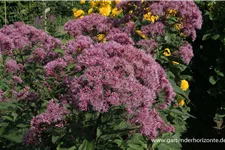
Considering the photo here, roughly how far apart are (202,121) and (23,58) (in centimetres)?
282

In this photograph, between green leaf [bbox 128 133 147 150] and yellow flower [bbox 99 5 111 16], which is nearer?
green leaf [bbox 128 133 147 150]

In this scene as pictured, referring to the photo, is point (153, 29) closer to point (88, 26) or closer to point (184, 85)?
point (88, 26)

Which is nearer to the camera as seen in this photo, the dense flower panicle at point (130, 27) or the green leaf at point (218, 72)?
the dense flower panicle at point (130, 27)

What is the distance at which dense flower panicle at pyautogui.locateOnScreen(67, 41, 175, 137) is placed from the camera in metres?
2.32

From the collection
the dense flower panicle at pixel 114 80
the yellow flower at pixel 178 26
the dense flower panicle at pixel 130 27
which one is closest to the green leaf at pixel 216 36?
the yellow flower at pixel 178 26

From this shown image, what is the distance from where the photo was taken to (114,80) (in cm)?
234

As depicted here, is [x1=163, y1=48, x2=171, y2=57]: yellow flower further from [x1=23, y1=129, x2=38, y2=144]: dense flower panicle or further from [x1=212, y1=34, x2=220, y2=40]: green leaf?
[x1=23, y1=129, x2=38, y2=144]: dense flower panicle

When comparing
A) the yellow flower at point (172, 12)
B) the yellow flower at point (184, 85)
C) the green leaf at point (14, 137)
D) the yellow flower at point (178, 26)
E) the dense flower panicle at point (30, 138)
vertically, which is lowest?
the green leaf at point (14, 137)

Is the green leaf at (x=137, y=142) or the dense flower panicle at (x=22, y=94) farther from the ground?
the dense flower panicle at (x=22, y=94)

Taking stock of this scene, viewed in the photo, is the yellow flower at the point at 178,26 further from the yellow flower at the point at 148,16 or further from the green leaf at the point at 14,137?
the green leaf at the point at 14,137

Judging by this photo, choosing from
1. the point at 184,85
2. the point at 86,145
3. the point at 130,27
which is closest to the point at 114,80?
the point at 86,145

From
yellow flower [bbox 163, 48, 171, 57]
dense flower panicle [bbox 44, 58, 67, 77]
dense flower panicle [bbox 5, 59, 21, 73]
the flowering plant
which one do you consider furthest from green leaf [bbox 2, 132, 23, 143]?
yellow flower [bbox 163, 48, 171, 57]

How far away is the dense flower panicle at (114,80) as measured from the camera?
232 centimetres

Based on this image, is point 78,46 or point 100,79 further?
point 78,46
